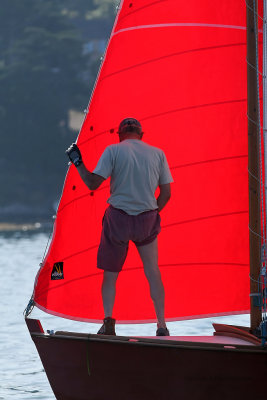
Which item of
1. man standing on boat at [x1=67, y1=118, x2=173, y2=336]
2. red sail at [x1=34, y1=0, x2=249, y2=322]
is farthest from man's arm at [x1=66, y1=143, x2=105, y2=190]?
red sail at [x1=34, y1=0, x2=249, y2=322]

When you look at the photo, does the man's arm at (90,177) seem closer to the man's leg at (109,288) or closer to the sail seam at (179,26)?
the man's leg at (109,288)

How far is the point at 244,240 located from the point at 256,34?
1.19 meters

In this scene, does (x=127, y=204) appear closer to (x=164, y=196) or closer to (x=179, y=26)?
(x=164, y=196)

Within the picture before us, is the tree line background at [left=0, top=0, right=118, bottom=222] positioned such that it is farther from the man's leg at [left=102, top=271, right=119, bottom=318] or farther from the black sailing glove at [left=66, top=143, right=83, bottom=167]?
the black sailing glove at [left=66, top=143, right=83, bottom=167]

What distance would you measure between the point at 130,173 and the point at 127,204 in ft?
0.53

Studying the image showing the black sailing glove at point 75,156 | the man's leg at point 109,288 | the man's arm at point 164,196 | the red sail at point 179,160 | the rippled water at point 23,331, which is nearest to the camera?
the black sailing glove at point 75,156

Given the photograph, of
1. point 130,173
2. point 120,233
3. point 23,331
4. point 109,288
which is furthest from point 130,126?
point 23,331

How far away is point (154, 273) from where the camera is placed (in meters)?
6.23

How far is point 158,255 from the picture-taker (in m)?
6.85

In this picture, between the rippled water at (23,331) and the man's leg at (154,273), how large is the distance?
2526 millimetres

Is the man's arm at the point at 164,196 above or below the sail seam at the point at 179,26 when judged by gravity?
below

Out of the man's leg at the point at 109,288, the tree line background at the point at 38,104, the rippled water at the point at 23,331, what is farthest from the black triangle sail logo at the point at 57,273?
the tree line background at the point at 38,104

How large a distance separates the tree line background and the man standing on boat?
2149 inches

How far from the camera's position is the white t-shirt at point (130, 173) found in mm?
6113
